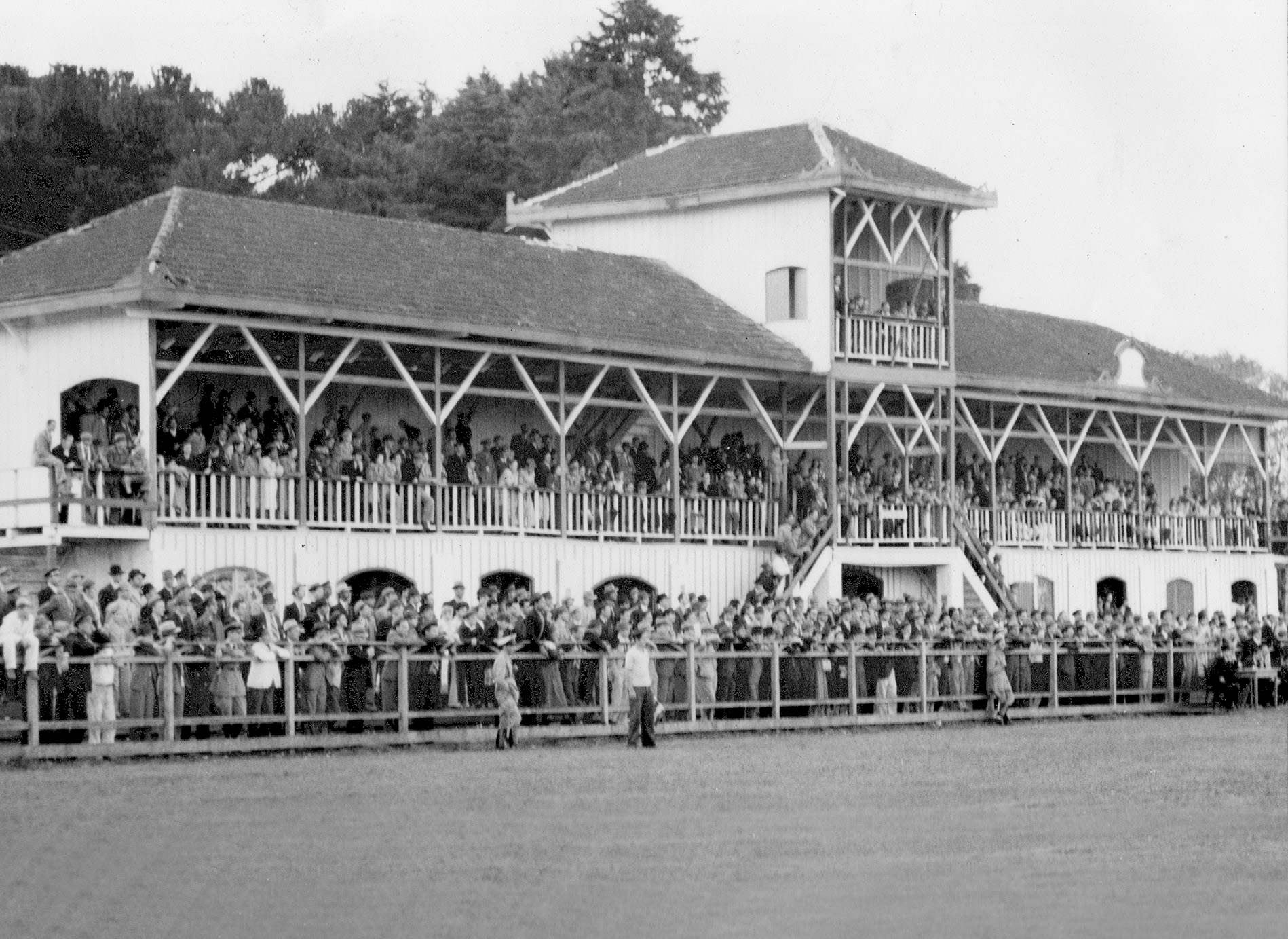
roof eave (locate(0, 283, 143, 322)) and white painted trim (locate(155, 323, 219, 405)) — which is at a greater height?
roof eave (locate(0, 283, 143, 322))

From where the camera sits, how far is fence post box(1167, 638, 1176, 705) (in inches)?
1538

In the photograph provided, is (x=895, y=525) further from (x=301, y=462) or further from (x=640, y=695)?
(x=640, y=695)

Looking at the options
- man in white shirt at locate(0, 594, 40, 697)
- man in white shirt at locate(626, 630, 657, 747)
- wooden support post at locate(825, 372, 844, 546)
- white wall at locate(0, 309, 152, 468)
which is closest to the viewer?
man in white shirt at locate(0, 594, 40, 697)

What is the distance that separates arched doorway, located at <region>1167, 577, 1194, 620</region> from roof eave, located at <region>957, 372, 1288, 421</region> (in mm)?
3434

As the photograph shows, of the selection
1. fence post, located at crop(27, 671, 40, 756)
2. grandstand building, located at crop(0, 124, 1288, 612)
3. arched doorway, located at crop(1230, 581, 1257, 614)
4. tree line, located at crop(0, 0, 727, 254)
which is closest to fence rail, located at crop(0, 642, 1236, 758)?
fence post, located at crop(27, 671, 40, 756)

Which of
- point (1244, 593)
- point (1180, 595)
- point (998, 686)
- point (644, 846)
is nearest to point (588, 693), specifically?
point (998, 686)

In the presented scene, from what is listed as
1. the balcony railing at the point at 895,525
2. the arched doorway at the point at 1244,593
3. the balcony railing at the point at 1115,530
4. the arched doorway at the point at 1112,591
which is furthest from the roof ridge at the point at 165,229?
the arched doorway at the point at 1244,593

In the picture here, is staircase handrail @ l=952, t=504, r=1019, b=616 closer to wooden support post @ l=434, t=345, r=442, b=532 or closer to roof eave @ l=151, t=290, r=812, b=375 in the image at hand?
roof eave @ l=151, t=290, r=812, b=375

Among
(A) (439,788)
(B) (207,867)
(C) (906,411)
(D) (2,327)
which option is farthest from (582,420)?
(B) (207,867)

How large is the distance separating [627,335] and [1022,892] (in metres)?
23.0

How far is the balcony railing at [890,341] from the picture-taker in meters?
41.7

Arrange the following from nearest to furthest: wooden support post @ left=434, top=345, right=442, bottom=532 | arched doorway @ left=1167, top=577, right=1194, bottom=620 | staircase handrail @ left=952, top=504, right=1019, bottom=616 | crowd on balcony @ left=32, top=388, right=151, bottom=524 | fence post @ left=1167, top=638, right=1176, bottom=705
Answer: crowd on balcony @ left=32, top=388, right=151, bottom=524, wooden support post @ left=434, top=345, right=442, bottom=532, fence post @ left=1167, top=638, right=1176, bottom=705, staircase handrail @ left=952, top=504, right=1019, bottom=616, arched doorway @ left=1167, top=577, right=1194, bottom=620

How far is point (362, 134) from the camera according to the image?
223ft

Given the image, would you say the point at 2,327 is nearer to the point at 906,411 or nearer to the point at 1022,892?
the point at 906,411
